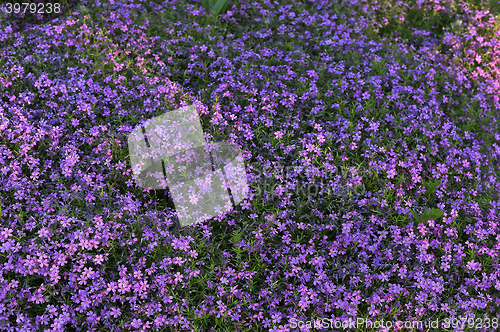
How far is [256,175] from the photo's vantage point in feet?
15.0

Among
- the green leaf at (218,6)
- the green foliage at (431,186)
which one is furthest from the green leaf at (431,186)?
the green leaf at (218,6)

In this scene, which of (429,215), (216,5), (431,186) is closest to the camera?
(429,215)

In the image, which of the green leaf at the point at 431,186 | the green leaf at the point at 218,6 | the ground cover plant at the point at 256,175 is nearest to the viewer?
the ground cover plant at the point at 256,175

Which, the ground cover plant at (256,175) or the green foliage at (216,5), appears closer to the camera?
the ground cover plant at (256,175)

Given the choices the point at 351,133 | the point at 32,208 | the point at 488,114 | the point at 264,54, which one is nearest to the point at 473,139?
the point at 488,114

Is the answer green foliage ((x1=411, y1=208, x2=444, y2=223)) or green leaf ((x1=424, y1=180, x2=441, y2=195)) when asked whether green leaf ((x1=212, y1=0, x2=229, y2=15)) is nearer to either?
green leaf ((x1=424, y1=180, x2=441, y2=195))

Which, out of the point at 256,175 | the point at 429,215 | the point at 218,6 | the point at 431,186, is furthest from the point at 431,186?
the point at 218,6

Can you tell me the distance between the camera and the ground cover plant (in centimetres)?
378

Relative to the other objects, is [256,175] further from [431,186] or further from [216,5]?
[216,5]

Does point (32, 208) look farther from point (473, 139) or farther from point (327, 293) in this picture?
point (473, 139)

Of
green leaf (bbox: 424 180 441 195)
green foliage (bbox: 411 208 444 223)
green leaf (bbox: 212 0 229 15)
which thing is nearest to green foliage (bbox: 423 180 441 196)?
green leaf (bbox: 424 180 441 195)

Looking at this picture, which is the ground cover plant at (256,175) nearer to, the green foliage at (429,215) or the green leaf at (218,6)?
the green foliage at (429,215)

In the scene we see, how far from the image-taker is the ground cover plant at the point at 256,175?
3.78 m

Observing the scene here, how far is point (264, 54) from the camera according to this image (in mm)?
5859
